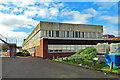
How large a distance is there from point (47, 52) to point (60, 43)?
4.66m

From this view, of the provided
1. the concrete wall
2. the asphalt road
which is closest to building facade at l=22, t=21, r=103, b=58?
the concrete wall

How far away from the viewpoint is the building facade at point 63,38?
1277 inches

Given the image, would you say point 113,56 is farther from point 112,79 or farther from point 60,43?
point 60,43

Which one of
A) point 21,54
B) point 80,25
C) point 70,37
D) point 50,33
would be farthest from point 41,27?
point 21,54

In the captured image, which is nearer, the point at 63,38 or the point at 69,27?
the point at 63,38

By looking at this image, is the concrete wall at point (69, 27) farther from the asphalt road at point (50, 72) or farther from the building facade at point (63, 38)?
the asphalt road at point (50, 72)

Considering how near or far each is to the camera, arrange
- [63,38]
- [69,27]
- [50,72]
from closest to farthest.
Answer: [50,72]
[63,38]
[69,27]

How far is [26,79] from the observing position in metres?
8.54

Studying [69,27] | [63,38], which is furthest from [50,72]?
[69,27]

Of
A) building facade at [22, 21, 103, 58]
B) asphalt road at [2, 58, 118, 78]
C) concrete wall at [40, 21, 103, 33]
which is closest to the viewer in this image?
asphalt road at [2, 58, 118, 78]

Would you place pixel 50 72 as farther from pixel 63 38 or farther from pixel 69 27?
pixel 69 27

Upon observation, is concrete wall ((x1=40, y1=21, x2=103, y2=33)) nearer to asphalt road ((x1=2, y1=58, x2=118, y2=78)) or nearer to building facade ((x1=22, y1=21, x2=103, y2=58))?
building facade ((x1=22, y1=21, x2=103, y2=58))

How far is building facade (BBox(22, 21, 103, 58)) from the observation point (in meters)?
32.4

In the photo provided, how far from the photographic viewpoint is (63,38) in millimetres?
34781
